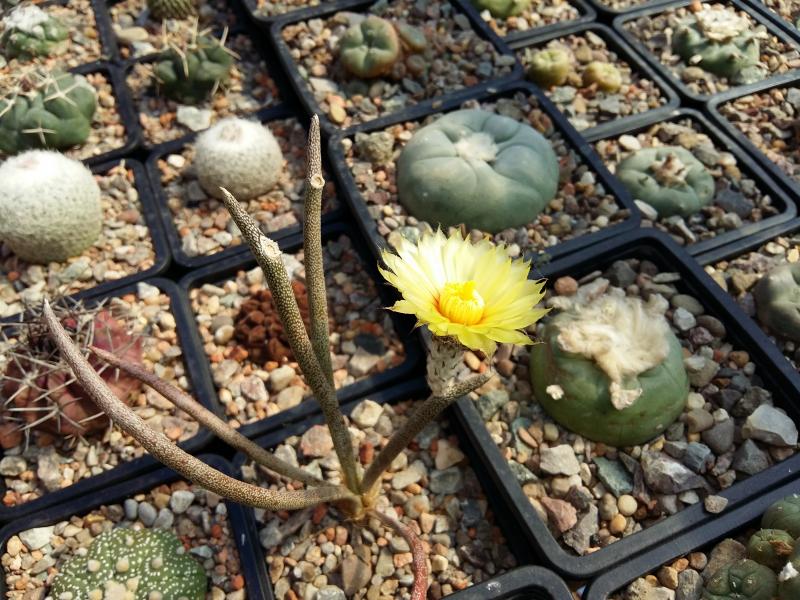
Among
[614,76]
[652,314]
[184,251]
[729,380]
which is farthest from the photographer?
[614,76]

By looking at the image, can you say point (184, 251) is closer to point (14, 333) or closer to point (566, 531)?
point (14, 333)

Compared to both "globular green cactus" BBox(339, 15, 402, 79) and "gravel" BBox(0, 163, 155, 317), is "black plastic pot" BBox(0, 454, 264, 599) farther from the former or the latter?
"globular green cactus" BBox(339, 15, 402, 79)

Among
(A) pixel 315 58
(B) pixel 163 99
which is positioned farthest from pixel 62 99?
(A) pixel 315 58

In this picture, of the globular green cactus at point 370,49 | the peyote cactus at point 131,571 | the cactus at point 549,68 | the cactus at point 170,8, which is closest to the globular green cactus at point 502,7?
the cactus at point 549,68

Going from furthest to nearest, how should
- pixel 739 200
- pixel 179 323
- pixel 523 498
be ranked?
pixel 739 200, pixel 179 323, pixel 523 498

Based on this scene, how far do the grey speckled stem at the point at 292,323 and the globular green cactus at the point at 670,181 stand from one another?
4.59 ft

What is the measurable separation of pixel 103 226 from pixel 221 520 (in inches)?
42.7

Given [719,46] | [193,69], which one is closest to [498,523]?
[193,69]

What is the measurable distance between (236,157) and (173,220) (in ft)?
0.97

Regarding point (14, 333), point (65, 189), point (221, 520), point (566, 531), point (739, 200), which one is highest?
point (65, 189)

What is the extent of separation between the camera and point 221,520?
154 cm

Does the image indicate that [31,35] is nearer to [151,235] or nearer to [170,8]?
[170,8]

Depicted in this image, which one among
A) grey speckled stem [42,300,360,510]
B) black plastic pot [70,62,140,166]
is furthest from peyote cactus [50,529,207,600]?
black plastic pot [70,62,140,166]

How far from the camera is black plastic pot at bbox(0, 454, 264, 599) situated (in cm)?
144
